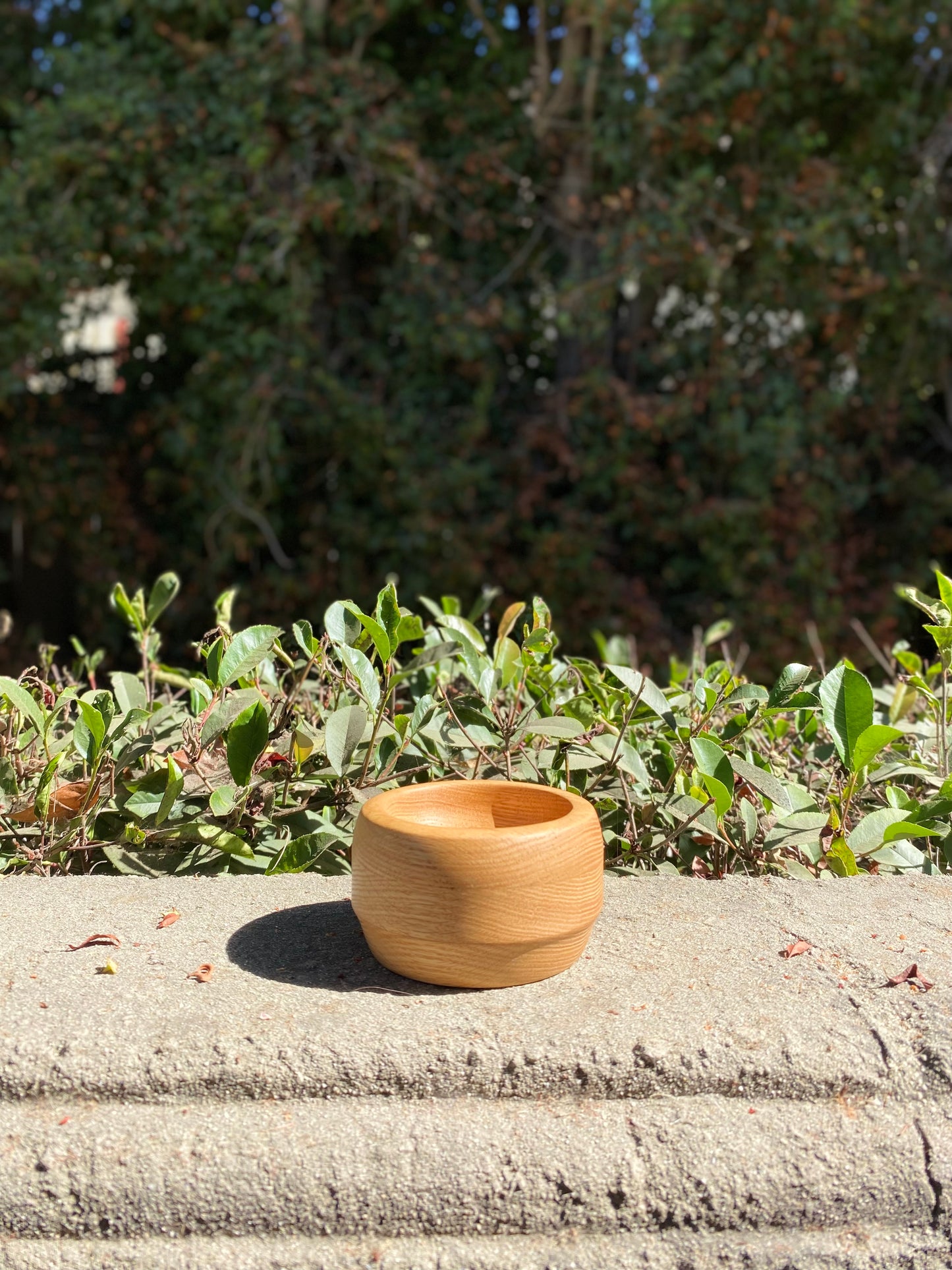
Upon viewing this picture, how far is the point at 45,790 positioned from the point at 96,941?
29cm

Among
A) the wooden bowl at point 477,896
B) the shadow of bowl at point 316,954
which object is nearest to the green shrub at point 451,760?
the shadow of bowl at point 316,954

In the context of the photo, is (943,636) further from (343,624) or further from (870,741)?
(343,624)

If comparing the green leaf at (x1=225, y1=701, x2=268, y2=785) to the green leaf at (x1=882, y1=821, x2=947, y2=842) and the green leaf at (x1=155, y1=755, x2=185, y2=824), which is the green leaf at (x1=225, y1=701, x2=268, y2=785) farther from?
the green leaf at (x1=882, y1=821, x2=947, y2=842)

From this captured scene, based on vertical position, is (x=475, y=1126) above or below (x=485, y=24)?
below

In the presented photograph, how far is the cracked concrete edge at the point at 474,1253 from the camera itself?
88 centimetres

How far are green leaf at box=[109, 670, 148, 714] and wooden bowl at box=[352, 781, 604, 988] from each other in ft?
1.90

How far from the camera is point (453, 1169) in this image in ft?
2.90

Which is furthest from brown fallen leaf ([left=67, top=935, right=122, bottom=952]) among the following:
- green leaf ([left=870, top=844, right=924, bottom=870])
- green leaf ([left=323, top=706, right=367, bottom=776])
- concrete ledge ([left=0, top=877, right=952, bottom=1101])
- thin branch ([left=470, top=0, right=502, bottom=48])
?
thin branch ([left=470, top=0, right=502, bottom=48])

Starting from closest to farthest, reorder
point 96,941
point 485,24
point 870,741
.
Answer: point 96,941, point 870,741, point 485,24

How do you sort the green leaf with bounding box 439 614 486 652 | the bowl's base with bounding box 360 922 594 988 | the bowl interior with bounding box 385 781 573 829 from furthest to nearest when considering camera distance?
the green leaf with bounding box 439 614 486 652 < the bowl interior with bounding box 385 781 573 829 < the bowl's base with bounding box 360 922 594 988

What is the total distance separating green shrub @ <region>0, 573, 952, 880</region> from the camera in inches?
50.6

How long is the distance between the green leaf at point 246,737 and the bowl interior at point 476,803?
0.23m

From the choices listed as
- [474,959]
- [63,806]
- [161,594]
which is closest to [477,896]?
[474,959]

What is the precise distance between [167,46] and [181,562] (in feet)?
7.57
